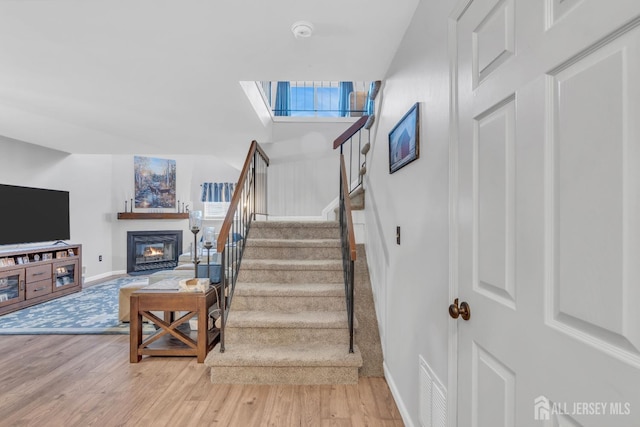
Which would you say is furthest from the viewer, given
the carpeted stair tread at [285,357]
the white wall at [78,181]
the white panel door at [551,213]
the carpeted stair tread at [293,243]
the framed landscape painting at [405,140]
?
the white wall at [78,181]

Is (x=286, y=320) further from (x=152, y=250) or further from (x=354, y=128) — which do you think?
(x=152, y=250)

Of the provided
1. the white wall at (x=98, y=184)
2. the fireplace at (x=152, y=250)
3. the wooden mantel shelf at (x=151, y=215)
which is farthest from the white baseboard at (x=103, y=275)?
the wooden mantel shelf at (x=151, y=215)

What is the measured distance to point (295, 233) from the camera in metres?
3.53

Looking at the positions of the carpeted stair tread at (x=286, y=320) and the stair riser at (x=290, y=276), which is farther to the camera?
the stair riser at (x=290, y=276)

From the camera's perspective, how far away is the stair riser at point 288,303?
263 cm

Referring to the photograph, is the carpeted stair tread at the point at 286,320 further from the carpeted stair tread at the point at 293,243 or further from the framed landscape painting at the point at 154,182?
the framed landscape painting at the point at 154,182

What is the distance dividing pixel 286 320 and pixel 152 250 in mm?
5657

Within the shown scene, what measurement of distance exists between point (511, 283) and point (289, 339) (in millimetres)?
1922

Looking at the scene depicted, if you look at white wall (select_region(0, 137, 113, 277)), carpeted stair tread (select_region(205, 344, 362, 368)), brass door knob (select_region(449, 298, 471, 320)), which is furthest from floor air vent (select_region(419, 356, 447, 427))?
white wall (select_region(0, 137, 113, 277))

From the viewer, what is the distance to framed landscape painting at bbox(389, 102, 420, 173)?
159 centimetres

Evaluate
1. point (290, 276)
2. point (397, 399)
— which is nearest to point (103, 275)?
point (290, 276)

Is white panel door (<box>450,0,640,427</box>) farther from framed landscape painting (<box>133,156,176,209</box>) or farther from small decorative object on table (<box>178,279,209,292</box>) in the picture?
framed landscape painting (<box>133,156,176,209</box>)

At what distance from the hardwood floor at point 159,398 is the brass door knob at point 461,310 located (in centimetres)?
112

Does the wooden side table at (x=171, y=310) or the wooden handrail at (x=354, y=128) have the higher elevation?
the wooden handrail at (x=354, y=128)
